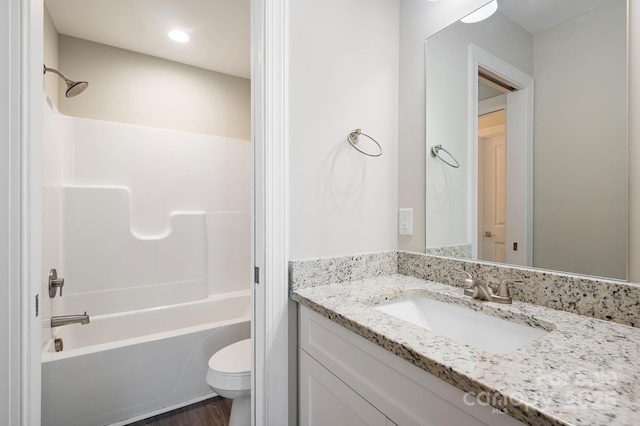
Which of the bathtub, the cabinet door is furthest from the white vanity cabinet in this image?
the bathtub

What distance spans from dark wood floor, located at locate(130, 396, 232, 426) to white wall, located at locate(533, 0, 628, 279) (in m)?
1.89

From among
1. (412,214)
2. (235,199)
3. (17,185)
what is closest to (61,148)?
(235,199)

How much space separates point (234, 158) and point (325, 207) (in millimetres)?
1885

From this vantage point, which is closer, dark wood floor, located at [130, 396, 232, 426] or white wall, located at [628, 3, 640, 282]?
white wall, located at [628, 3, 640, 282]

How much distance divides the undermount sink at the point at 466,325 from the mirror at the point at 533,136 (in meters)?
0.26

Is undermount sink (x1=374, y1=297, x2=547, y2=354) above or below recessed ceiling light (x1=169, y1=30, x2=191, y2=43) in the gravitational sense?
below

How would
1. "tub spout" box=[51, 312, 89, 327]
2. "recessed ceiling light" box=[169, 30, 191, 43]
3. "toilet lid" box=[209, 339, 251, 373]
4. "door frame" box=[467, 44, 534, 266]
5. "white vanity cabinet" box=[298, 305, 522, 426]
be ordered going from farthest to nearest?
"recessed ceiling light" box=[169, 30, 191, 43]
"tub spout" box=[51, 312, 89, 327]
"toilet lid" box=[209, 339, 251, 373]
"door frame" box=[467, 44, 534, 266]
"white vanity cabinet" box=[298, 305, 522, 426]

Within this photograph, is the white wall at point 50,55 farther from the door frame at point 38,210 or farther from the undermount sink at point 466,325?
the undermount sink at point 466,325

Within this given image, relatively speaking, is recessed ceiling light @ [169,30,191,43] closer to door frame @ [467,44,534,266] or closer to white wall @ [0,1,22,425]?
white wall @ [0,1,22,425]

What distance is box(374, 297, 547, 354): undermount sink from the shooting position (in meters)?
0.86

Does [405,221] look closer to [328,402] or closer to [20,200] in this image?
[328,402]

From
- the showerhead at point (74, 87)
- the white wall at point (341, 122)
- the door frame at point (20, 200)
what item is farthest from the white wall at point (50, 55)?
the white wall at point (341, 122)

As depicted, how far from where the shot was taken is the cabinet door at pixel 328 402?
30.7 inches

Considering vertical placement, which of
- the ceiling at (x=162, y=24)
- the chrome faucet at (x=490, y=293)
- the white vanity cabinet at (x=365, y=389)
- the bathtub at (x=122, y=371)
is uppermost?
the ceiling at (x=162, y=24)
